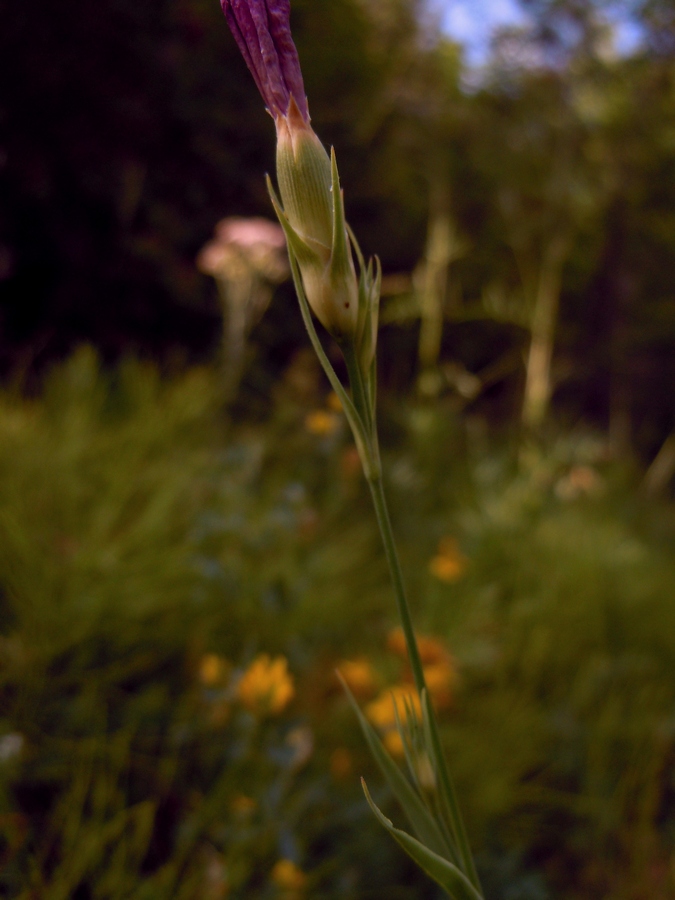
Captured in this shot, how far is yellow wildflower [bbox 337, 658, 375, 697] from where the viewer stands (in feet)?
3.73

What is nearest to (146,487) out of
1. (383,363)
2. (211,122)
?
(211,122)

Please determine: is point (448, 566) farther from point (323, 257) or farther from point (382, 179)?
point (382, 179)

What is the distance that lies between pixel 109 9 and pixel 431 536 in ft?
6.71

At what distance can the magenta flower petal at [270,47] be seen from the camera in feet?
0.92

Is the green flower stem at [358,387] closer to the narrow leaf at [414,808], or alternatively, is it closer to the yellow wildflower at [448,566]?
the narrow leaf at [414,808]

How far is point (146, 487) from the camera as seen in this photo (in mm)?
1556

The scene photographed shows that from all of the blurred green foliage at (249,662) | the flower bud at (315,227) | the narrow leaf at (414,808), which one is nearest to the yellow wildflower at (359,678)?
the blurred green foliage at (249,662)

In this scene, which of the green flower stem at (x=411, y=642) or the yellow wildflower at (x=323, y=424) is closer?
the green flower stem at (x=411, y=642)

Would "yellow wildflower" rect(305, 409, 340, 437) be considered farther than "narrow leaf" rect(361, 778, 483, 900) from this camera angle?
Yes

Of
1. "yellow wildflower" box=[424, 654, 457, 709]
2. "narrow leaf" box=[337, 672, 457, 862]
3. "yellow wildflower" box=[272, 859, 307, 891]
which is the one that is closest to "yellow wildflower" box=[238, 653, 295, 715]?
"yellow wildflower" box=[272, 859, 307, 891]

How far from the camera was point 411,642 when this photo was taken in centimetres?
28

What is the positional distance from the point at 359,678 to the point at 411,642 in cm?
90

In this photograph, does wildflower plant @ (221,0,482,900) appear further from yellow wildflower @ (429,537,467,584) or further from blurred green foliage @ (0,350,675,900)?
yellow wildflower @ (429,537,467,584)

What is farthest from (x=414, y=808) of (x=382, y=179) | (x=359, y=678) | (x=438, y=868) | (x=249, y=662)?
(x=382, y=179)
